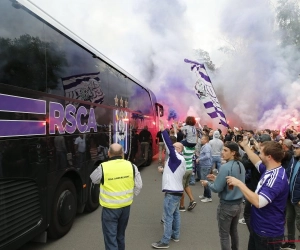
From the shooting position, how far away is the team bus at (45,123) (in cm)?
320

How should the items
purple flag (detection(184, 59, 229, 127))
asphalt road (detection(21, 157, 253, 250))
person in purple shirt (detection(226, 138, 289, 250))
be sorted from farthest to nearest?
purple flag (detection(184, 59, 229, 127)), asphalt road (detection(21, 157, 253, 250)), person in purple shirt (detection(226, 138, 289, 250))

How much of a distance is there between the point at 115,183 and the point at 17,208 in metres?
1.25

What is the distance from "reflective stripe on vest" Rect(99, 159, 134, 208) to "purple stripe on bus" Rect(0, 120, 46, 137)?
113 centimetres

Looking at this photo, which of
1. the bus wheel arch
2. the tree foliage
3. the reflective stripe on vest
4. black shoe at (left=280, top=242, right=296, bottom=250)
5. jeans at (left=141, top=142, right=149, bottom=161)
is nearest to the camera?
the reflective stripe on vest

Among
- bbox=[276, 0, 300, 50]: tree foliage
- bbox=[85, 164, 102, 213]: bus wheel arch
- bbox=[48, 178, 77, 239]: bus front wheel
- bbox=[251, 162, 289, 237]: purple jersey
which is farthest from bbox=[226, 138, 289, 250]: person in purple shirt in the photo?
bbox=[276, 0, 300, 50]: tree foliage

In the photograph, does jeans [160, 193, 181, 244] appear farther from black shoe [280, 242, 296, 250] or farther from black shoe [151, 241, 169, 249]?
black shoe [280, 242, 296, 250]

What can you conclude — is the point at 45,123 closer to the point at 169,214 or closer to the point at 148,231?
the point at 169,214

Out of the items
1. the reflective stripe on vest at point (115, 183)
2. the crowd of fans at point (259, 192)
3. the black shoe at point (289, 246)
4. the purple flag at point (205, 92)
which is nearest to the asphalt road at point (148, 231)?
the crowd of fans at point (259, 192)

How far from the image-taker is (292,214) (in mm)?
4215

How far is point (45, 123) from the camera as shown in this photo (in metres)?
3.91

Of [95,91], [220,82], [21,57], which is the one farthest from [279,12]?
[21,57]

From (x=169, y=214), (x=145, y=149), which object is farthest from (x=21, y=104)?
(x=145, y=149)

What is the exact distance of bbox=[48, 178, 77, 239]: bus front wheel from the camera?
13.8 feet

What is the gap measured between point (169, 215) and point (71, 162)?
1895 mm
